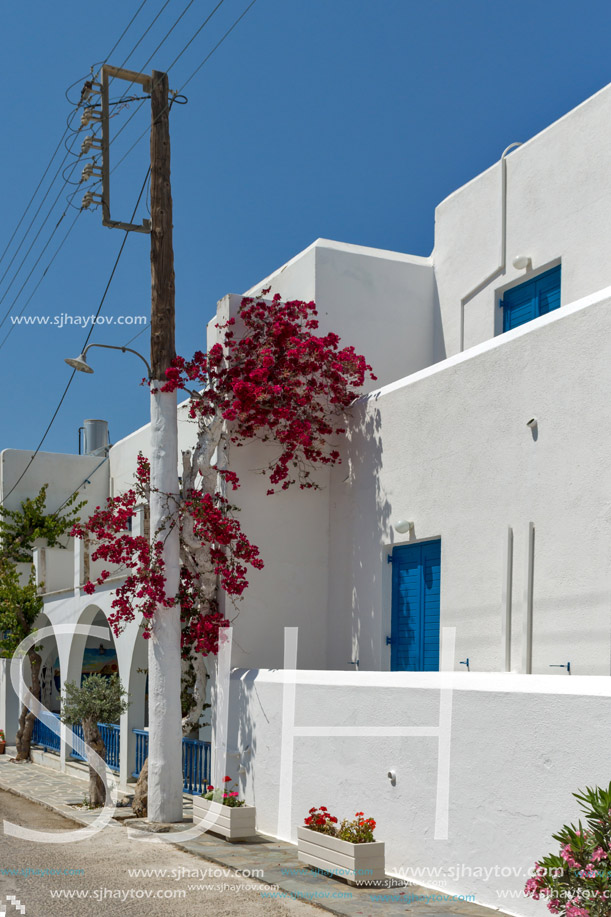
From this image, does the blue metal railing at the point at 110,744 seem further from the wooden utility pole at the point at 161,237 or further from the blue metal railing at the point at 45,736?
the wooden utility pole at the point at 161,237

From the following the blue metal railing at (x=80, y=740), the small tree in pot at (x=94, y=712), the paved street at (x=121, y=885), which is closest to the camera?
the paved street at (x=121, y=885)

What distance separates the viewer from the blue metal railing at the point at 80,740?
1661cm

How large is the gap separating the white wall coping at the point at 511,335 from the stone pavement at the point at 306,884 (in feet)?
16.3

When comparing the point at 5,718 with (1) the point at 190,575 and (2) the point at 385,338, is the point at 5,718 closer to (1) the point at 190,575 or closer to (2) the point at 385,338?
(1) the point at 190,575

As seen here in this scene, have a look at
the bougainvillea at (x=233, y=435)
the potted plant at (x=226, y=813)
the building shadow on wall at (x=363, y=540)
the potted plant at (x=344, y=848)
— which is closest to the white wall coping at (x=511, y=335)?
the building shadow on wall at (x=363, y=540)

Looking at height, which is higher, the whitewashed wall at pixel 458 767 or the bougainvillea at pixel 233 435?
the bougainvillea at pixel 233 435

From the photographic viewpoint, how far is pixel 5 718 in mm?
22578

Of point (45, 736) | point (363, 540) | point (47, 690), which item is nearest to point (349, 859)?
point (363, 540)

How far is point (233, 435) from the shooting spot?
501 inches

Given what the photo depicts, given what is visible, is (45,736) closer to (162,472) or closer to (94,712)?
(94,712)

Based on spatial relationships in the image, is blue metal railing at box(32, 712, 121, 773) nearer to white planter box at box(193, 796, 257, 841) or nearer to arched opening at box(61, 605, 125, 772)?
arched opening at box(61, 605, 125, 772)

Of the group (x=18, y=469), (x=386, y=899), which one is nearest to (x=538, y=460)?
(x=386, y=899)

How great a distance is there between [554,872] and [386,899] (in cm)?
256

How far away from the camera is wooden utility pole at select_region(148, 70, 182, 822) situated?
11836 mm
